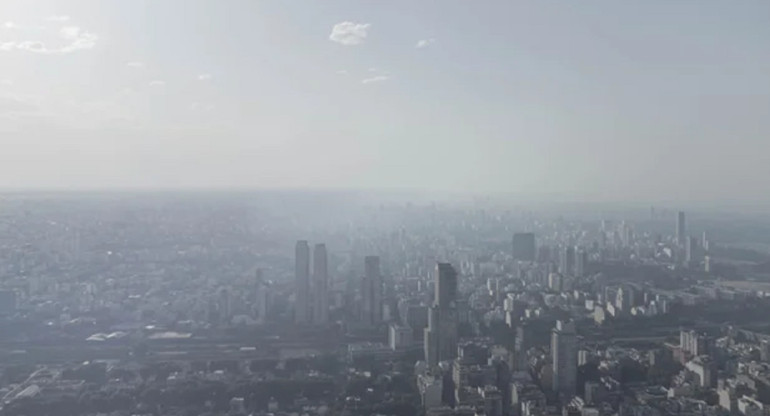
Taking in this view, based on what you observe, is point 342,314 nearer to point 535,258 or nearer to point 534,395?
point 534,395

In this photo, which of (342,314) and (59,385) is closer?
(59,385)

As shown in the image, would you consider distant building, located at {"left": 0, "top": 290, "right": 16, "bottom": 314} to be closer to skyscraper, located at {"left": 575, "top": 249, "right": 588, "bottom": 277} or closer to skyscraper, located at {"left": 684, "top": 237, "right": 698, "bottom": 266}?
skyscraper, located at {"left": 575, "top": 249, "right": 588, "bottom": 277}

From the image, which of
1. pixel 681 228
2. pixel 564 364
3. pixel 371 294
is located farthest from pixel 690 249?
pixel 564 364

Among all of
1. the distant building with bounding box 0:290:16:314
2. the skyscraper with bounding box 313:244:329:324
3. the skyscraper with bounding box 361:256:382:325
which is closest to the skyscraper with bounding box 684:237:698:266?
the skyscraper with bounding box 361:256:382:325

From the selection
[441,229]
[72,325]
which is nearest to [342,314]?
[72,325]

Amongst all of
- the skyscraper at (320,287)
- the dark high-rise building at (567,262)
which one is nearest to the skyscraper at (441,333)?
the skyscraper at (320,287)

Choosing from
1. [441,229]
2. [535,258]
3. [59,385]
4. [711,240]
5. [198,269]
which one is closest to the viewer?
[59,385]

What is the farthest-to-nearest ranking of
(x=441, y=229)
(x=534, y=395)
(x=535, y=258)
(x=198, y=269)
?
(x=441, y=229) < (x=535, y=258) < (x=198, y=269) < (x=534, y=395)
